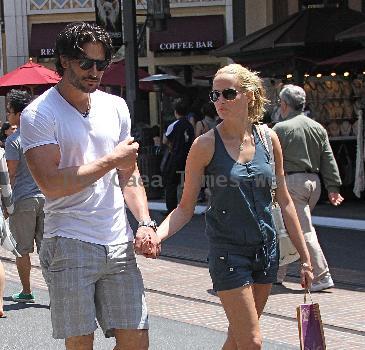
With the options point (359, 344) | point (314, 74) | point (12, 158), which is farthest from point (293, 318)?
point (314, 74)

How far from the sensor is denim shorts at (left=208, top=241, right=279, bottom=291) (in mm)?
4793

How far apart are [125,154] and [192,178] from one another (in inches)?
29.3

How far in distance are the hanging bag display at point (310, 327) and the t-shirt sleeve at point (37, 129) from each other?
4.79 ft

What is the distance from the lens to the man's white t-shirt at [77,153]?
173 inches

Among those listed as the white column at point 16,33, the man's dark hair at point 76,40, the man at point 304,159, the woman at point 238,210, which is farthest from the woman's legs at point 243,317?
the white column at point 16,33

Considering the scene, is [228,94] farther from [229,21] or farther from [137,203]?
[229,21]

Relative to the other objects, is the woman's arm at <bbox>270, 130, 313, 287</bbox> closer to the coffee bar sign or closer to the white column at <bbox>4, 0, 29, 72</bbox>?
the coffee bar sign

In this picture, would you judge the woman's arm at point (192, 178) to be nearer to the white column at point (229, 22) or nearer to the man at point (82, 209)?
the man at point (82, 209)

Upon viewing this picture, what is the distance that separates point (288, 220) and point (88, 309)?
1.24 metres

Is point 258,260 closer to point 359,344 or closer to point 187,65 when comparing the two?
point 359,344

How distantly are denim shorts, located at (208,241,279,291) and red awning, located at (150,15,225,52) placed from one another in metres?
23.0

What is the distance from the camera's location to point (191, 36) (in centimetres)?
2800

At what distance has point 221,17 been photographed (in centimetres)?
2828

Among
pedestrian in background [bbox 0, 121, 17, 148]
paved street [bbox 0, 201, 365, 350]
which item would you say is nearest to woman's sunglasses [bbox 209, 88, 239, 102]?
paved street [bbox 0, 201, 365, 350]
